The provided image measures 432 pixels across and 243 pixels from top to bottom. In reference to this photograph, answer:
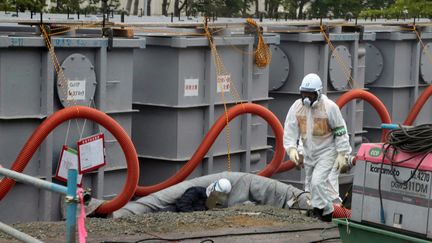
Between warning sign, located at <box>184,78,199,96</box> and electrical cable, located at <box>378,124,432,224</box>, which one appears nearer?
electrical cable, located at <box>378,124,432,224</box>

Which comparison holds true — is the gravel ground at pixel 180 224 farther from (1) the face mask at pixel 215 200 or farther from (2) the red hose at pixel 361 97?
(2) the red hose at pixel 361 97

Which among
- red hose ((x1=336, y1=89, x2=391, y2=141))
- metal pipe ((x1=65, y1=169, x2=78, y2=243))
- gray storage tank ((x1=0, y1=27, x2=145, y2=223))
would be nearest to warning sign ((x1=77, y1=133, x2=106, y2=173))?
gray storage tank ((x1=0, y1=27, x2=145, y2=223))

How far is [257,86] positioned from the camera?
50.5 feet

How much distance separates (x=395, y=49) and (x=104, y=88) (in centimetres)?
733

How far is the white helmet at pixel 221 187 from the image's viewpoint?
13.2m

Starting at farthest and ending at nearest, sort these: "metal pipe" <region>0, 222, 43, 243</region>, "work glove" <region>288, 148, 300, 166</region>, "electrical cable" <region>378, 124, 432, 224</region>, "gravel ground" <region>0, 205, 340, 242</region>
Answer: "work glove" <region>288, 148, 300, 166</region> < "gravel ground" <region>0, 205, 340, 242</region> < "electrical cable" <region>378, 124, 432, 224</region> < "metal pipe" <region>0, 222, 43, 243</region>

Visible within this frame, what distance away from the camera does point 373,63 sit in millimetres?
18781

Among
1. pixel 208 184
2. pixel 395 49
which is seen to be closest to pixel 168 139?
pixel 208 184

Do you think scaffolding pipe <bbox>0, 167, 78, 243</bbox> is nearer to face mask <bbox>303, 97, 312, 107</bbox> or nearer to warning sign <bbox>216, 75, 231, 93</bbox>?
face mask <bbox>303, 97, 312, 107</bbox>

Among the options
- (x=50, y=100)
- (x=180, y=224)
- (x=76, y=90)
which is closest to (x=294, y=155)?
(x=180, y=224)

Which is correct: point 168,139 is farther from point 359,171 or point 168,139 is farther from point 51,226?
point 359,171

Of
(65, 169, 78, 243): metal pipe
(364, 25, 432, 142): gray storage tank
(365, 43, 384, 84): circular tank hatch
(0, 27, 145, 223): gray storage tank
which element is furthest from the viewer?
(365, 43, 384, 84): circular tank hatch

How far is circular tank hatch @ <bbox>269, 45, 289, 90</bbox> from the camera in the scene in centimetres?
1642

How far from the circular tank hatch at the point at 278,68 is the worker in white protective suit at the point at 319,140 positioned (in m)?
3.97
